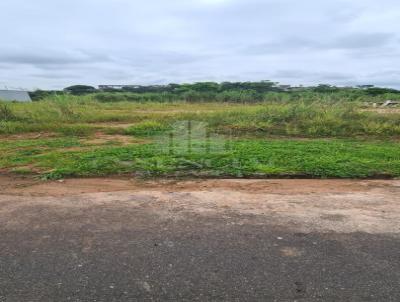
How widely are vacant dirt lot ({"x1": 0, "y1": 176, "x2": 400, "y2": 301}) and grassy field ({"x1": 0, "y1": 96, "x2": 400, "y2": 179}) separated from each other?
1.10m

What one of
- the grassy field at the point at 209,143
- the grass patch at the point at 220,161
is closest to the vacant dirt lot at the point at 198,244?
the grass patch at the point at 220,161

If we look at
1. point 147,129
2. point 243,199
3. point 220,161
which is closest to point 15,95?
point 147,129

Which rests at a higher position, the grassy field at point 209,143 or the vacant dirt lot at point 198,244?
the vacant dirt lot at point 198,244

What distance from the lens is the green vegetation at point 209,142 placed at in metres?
6.35

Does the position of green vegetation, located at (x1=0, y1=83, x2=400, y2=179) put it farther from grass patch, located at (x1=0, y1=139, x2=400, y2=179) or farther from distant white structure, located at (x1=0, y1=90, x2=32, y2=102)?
distant white structure, located at (x1=0, y1=90, x2=32, y2=102)

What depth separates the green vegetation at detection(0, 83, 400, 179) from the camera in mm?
6352

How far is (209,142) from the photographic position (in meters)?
9.03

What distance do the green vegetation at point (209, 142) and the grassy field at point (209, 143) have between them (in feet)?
0.06

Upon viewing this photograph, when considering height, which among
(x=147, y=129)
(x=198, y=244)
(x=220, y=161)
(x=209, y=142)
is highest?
(x=198, y=244)

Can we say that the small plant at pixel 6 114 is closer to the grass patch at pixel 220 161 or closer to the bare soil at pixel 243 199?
the grass patch at pixel 220 161

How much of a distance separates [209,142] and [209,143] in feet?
0.60

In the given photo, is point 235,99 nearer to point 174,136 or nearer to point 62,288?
point 174,136

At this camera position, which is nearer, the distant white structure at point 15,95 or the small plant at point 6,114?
the small plant at point 6,114

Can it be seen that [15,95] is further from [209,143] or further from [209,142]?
[209,143]
